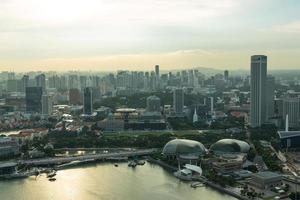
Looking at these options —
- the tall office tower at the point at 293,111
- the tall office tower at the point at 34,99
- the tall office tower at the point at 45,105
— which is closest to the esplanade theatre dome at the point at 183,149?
the tall office tower at the point at 293,111

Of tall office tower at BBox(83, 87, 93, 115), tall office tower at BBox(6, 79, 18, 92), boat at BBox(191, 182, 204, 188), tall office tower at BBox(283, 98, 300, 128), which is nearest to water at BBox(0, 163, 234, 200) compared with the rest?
boat at BBox(191, 182, 204, 188)

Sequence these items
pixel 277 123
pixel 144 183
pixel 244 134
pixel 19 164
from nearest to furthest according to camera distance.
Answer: pixel 144 183, pixel 19 164, pixel 244 134, pixel 277 123

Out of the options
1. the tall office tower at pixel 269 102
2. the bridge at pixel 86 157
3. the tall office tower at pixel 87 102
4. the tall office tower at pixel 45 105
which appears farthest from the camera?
the tall office tower at pixel 45 105

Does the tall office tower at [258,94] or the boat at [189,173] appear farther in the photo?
the tall office tower at [258,94]

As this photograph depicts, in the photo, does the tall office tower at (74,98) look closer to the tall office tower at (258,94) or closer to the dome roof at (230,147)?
the tall office tower at (258,94)

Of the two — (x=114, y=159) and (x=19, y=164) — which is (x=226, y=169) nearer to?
(x=114, y=159)

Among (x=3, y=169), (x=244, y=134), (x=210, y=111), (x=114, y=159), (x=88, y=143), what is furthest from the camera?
(x=210, y=111)

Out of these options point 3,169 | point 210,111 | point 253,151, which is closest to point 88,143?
point 3,169

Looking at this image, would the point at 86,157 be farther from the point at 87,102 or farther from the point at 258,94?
the point at 87,102
